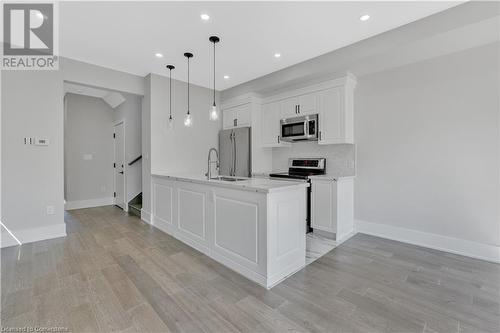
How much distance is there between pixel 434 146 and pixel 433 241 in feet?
4.23

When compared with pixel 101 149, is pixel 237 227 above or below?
below

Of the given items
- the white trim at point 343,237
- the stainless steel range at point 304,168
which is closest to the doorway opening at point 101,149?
the stainless steel range at point 304,168

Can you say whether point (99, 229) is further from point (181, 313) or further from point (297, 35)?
point (297, 35)

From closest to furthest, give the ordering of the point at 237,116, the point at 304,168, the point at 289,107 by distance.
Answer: the point at 289,107 < the point at 304,168 < the point at 237,116

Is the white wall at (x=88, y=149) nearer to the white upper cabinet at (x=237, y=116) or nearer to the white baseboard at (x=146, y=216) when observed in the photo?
the white baseboard at (x=146, y=216)

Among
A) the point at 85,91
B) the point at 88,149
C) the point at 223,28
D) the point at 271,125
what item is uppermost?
the point at 85,91

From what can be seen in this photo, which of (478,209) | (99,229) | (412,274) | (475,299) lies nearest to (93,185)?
(99,229)

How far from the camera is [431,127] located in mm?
2996

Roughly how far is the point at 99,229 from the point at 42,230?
0.72 m

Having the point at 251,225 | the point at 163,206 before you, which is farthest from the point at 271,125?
the point at 251,225

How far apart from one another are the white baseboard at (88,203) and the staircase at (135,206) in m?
1.19

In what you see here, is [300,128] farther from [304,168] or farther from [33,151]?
[33,151]

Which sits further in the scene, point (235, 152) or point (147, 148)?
point (235, 152)

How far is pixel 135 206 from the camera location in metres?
4.74
